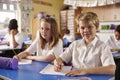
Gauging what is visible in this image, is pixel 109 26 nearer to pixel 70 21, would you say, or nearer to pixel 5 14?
pixel 70 21

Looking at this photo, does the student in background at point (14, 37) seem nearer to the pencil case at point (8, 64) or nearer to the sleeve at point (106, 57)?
the pencil case at point (8, 64)

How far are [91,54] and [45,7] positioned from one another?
222 inches

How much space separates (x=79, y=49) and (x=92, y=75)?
1.06 feet

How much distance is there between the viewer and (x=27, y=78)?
1.11m

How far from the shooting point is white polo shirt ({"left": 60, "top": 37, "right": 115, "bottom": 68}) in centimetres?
130

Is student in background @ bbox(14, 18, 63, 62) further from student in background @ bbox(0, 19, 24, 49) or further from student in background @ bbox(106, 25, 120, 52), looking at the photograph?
student in background @ bbox(106, 25, 120, 52)

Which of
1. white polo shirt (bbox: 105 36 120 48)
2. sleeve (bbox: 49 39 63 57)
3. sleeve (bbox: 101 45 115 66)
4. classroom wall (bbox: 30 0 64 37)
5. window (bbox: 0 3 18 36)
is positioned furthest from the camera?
classroom wall (bbox: 30 0 64 37)

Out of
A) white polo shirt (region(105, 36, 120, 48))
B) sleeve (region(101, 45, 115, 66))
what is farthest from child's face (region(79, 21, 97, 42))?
white polo shirt (region(105, 36, 120, 48))

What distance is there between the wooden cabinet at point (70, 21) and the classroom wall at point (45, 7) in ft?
0.86

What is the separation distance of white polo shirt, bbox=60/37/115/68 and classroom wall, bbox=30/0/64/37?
4879 mm

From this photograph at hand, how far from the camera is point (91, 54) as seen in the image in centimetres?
137

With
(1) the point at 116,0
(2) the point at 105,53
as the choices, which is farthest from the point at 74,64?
(1) the point at 116,0

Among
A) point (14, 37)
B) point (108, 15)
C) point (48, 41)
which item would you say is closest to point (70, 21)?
point (108, 15)

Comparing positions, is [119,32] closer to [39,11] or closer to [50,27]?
[50,27]
